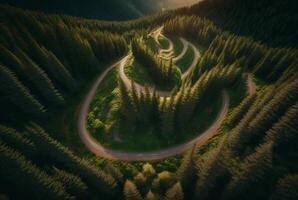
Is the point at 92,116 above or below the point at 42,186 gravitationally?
below

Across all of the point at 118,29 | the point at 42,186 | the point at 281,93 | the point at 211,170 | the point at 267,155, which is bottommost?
the point at 118,29

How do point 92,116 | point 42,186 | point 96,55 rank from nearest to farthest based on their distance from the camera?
point 42,186 → point 92,116 → point 96,55

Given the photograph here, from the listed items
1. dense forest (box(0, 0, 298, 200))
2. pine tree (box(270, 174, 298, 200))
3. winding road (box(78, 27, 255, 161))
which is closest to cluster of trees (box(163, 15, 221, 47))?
dense forest (box(0, 0, 298, 200))

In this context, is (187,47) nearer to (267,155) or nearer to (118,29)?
(118,29)

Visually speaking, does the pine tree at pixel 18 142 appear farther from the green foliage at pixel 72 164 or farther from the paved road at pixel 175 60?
the paved road at pixel 175 60

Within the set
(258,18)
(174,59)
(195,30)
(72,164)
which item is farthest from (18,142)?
(258,18)

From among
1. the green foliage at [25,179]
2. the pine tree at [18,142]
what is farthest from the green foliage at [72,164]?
the green foliage at [25,179]

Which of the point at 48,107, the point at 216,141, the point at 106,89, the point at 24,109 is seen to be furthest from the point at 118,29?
the point at 216,141
